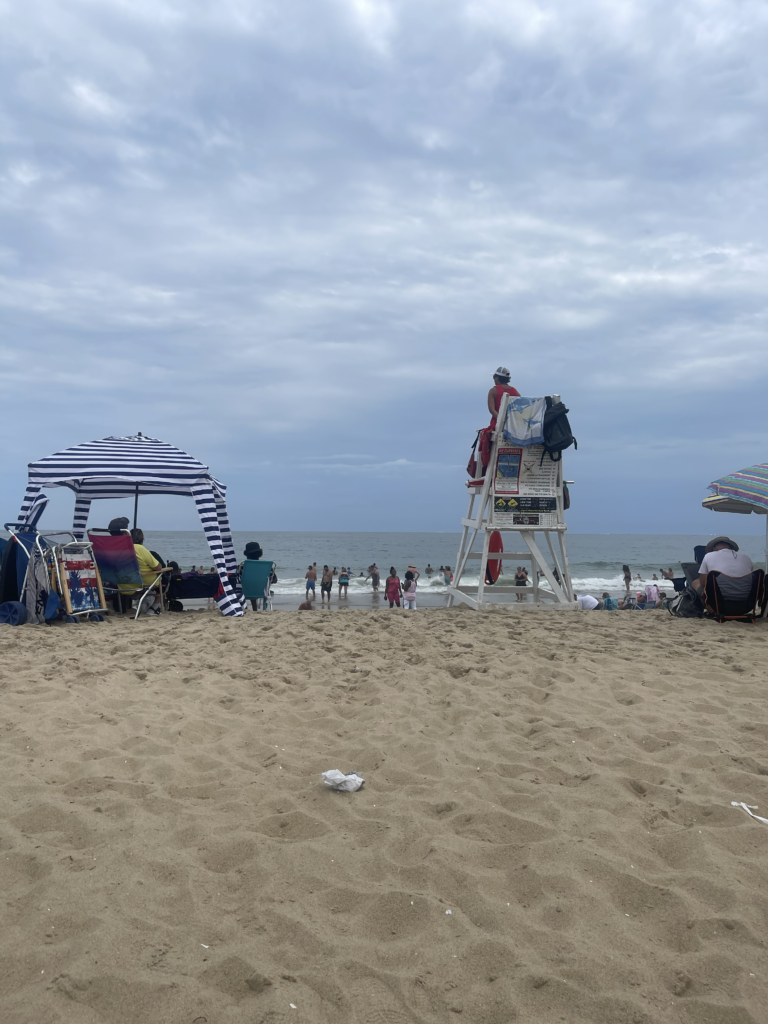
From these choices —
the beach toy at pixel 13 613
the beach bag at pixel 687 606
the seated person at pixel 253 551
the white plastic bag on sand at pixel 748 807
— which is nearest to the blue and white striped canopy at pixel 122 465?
the beach toy at pixel 13 613

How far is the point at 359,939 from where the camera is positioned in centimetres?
186

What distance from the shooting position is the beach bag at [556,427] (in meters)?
7.83

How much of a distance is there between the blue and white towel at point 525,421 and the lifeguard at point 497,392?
0.28 meters

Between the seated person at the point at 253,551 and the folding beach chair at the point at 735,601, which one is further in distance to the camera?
the seated person at the point at 253,551

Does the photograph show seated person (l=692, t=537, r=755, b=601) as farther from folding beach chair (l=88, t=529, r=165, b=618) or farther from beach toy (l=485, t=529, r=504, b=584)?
folding beach chair (l=88, t=529, r=165, b=618)

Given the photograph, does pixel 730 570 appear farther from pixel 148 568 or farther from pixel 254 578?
pixel 148 568

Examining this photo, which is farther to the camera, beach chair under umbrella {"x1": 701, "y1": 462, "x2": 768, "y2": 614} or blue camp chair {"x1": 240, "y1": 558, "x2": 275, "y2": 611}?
blue camp chair {"x1": 240, "y1": 558, "x2": 275, "y2": 611}

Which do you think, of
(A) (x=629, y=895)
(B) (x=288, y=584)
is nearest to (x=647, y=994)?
(A) (x=629, y=895)

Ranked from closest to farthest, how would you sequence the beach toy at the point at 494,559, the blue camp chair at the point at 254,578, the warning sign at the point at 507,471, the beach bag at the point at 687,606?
the beach bag at the point at 687,606, the warning sign at the point at 507,471, the beach toy at the point at 494,559, the blue camp chair at the point at 254,578

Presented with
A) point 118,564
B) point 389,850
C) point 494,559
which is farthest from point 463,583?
point 389,850

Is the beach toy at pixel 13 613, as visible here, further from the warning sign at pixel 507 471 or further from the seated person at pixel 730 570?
the seated person at pixel 730 570

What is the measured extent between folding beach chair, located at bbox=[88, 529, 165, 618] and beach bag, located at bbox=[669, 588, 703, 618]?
21.8 feet

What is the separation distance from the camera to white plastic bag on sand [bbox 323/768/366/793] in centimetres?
279

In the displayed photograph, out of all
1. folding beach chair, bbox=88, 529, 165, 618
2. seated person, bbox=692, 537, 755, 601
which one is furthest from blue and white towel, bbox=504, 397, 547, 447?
folding beach chair, bbox=88, 529, 165, 618
